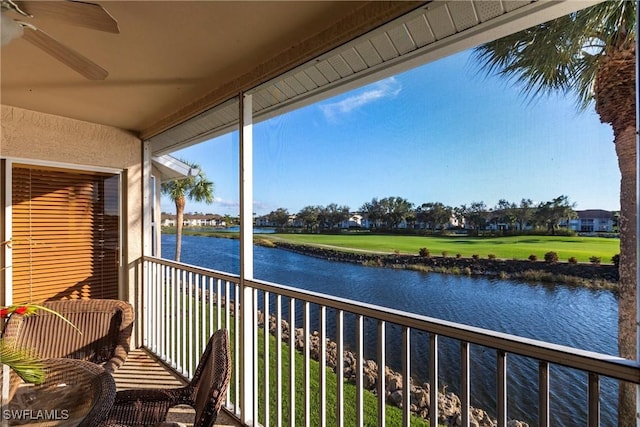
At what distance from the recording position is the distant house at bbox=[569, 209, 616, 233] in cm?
140

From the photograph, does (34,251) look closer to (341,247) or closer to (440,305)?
(341,247)

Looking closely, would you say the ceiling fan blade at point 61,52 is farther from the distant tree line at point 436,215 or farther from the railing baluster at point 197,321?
the railing baluster at point 197,321

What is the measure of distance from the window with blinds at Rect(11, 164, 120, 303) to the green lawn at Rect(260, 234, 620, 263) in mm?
2067

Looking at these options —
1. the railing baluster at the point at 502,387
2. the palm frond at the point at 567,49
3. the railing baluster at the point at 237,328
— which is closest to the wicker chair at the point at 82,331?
the railing baluster at the point at 237,328

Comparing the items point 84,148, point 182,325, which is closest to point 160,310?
point 182,325

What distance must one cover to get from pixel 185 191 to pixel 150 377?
1.99 metres

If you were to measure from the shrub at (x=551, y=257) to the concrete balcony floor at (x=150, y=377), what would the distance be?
2294mm

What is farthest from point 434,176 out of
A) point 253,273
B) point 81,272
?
point 81,272

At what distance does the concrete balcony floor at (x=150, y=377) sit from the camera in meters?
2.53

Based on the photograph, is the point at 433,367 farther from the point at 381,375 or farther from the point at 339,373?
the point at 339,373

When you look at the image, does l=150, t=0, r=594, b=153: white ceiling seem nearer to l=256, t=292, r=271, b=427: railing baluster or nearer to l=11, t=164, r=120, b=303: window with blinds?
l=256, t=292, r=271, b=427: railing baluster

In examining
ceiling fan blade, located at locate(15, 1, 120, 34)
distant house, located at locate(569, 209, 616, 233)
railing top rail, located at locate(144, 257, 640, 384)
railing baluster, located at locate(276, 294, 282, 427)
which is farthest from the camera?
railing baluster, located at locate(276, 294, 282, 427)

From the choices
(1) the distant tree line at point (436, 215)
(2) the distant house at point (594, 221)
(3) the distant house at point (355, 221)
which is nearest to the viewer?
(2) the distant house at point (594, 221)

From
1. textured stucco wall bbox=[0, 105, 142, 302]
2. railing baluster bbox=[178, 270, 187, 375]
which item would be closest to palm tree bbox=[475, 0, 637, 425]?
railing baluster bbox=[178, 270, 187, 375]
